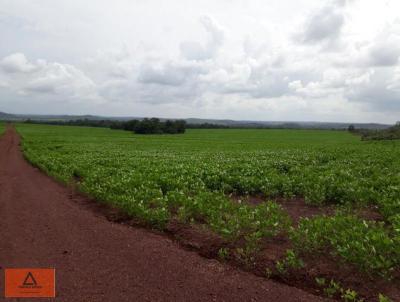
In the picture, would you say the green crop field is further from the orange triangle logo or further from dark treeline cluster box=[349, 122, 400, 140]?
dark treeline cluster box=[349, 122, 400, 140]

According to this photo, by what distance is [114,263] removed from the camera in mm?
5648

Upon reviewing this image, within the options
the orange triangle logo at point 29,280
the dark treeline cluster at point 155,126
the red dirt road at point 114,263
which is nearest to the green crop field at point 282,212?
the red dirt road at point 114,263

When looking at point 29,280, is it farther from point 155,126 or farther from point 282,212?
point 155,126

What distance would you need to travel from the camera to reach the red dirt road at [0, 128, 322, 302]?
472 cm

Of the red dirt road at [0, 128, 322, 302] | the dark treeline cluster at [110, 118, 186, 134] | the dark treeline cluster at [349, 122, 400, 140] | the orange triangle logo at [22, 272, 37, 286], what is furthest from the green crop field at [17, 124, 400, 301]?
the dark treeline cluster at [110, 118, 186, 134]

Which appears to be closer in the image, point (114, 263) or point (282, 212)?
point (114, 263)

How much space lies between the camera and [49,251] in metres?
6.17

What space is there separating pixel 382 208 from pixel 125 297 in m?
6.73

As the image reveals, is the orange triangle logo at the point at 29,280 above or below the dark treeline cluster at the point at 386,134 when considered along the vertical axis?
below

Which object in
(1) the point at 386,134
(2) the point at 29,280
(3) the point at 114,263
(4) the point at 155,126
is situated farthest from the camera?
(4) the point at 155,126

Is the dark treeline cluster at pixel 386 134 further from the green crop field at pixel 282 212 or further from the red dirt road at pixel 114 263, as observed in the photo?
the red dirt road at pixel 114 263

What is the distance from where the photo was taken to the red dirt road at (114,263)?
472cm

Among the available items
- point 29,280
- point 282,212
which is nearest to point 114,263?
point 29,280

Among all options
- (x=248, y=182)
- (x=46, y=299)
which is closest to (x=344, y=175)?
(x=248, y=182)
